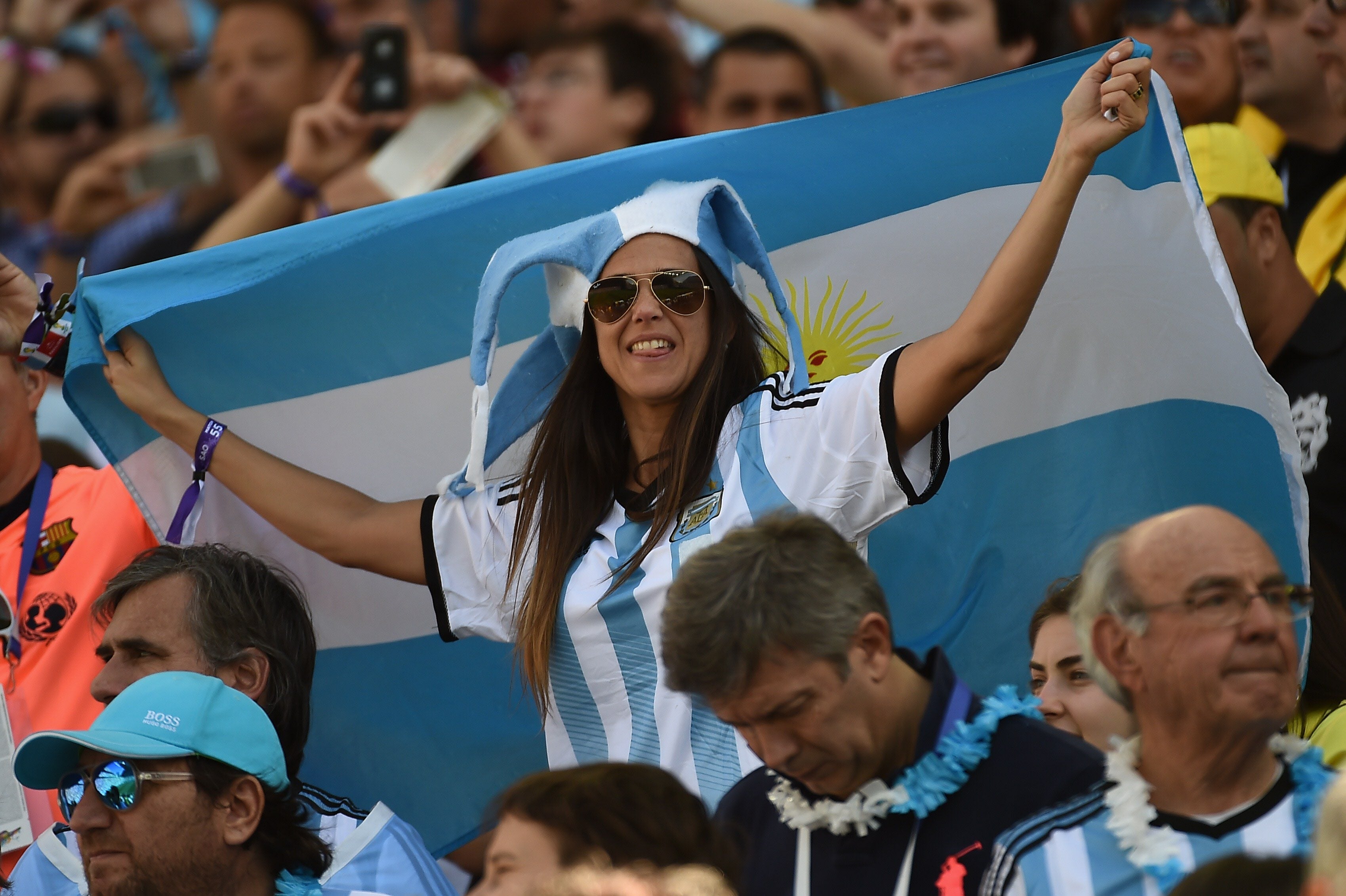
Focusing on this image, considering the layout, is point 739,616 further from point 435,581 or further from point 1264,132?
point 1264,132

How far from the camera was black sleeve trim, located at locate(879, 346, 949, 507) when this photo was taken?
8.75 feet

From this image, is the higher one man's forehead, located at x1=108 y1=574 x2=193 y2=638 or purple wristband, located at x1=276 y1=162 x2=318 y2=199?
purple wristband, located at x1=276 y1=162 x2=318 y2=199

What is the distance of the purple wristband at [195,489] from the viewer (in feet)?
11.3

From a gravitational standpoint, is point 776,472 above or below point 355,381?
below

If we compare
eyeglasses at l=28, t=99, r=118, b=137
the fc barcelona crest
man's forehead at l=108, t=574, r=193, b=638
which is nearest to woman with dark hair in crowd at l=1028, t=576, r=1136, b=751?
man's forehead at l=108, t=574, r=193, b=638

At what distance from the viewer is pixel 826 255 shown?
3.60 m

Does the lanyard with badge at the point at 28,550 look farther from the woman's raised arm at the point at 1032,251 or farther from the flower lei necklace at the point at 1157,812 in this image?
the flower lei necklace at the point at 1157,812

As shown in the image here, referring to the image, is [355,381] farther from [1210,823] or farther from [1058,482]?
[1210,823]

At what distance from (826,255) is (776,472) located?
0.92 meters

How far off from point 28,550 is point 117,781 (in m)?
1.19

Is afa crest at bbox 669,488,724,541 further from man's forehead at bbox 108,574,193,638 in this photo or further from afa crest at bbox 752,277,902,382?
man's forehead at bbox 108,574,193,638

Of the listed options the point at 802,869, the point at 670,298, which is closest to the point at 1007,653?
the point at 670,298

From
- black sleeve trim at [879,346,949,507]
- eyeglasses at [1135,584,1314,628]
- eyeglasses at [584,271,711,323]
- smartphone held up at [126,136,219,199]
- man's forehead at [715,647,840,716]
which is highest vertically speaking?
smartphone held up at [126,136,219,199]

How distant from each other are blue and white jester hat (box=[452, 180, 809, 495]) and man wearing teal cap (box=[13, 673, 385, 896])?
2.44ft
